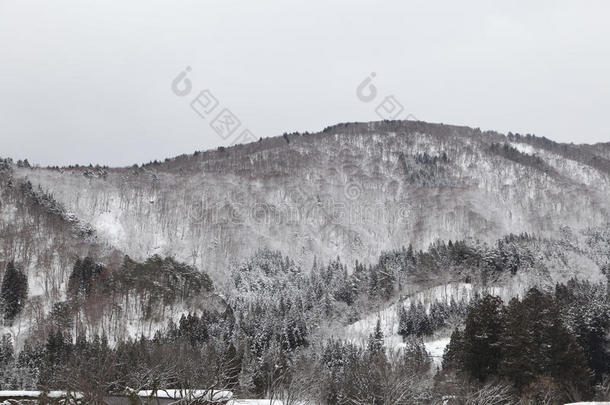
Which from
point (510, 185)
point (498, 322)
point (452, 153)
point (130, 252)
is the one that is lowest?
point (498, 322)

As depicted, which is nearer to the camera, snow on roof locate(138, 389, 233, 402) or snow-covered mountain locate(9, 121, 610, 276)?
snow on roof locate(138, 389, 233, 402)

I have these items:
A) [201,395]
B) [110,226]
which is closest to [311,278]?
[110,226]

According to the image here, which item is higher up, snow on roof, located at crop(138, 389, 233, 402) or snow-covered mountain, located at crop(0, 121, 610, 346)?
snow-covered mountain, located at crop(0, 121, 610, 346)

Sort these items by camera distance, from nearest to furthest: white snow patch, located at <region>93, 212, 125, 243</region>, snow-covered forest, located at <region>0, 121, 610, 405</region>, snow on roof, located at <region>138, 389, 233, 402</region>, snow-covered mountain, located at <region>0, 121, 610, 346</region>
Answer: snow on roof, located at <region>138, 389, 233, 402</region>
snow-covered forest, located at <region>0, 121, 610, 405</region>
snow-covered mountain, located at <region>0, 121, 610, 346</region>
white snow patch, located at <region>93, 212, 125, 243</region>

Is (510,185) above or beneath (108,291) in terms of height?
above

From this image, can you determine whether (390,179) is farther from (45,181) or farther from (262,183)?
(45,181)

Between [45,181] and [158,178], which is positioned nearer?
[45,181]

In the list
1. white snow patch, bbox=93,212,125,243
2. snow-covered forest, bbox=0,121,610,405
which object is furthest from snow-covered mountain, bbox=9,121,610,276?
snow-covered forest, bbox=0,121,610,405

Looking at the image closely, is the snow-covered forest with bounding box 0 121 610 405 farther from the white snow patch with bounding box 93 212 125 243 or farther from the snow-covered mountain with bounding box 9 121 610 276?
the snow-covered mountain with bounding box 9 121 610 276

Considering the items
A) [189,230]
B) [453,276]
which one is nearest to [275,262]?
[189,230]

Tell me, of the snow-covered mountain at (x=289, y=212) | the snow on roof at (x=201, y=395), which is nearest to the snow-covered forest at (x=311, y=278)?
the snow-covered mountain at (x=289, y=212)

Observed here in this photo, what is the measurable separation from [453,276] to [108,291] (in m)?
59.8

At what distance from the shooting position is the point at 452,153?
199875 millimetres

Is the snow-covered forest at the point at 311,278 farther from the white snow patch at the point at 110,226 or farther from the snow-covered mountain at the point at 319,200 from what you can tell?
the snow-covered mountain at the point at 319,200
